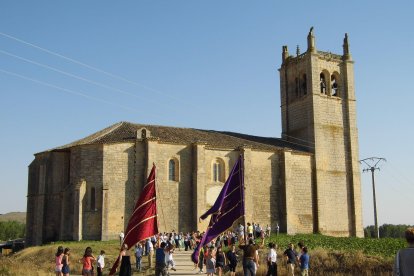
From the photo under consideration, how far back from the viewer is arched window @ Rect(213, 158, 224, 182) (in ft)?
133

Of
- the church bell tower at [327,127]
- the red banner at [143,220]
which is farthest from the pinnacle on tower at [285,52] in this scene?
the red banner at [143,220]

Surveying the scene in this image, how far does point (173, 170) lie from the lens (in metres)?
39.1

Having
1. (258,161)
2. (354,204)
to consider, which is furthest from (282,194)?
(354,204)

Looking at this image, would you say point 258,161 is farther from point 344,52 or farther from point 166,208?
point 344,52

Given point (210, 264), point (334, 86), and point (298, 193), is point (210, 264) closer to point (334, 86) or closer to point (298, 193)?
point (298, 193)

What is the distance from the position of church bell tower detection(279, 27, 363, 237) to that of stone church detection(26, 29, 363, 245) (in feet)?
0.32

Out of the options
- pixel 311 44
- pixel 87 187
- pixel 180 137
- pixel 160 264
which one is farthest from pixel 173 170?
pixel 160 264

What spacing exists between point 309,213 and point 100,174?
19048mm

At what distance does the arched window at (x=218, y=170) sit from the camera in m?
40.7

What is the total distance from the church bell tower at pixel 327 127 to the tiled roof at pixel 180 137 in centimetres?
250

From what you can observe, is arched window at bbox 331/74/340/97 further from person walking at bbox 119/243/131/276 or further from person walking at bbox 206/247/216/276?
person walking at bbox 119/243/131/276

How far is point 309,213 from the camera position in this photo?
44.1 m

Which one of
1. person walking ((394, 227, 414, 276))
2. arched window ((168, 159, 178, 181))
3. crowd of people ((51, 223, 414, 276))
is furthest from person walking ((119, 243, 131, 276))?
arched window ((168, 159, 178, 181))

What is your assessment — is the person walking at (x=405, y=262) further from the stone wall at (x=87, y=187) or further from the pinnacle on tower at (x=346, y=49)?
the pinnacle on tower at (x=346, y=49)
